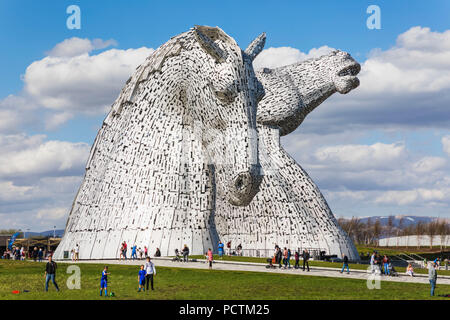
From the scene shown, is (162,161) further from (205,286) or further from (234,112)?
(205,286)

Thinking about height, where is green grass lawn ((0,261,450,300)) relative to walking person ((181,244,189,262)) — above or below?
below

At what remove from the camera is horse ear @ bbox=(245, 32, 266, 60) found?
62.5ft

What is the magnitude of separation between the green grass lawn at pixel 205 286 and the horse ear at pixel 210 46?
6.40 m

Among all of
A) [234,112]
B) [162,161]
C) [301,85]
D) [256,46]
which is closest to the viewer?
[234,112]

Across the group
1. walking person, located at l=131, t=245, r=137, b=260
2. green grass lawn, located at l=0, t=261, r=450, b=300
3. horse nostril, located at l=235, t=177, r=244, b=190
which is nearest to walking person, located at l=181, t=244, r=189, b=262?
walking person, located at l=131, t=245, r=137, b=260

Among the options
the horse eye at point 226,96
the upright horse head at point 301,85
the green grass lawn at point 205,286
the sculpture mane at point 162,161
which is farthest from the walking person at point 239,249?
the horse eye at point 226,96

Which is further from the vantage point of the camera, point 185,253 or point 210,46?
point 185,253

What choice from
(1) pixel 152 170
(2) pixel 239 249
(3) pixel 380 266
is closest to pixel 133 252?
(1) pixel 152 170

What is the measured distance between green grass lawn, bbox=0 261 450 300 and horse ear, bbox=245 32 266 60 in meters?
7.24

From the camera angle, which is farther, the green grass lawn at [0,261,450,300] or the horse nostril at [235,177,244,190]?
the horse nostril at [235,177,244,190]

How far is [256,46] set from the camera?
1912 centimetres

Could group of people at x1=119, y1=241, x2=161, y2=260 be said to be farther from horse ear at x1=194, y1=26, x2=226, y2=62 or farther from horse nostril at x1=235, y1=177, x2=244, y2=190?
horse ear at x1=194, y1=26, x2=226, y2=62

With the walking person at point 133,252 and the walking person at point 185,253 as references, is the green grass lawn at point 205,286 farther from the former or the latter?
the walking person at point 185,253

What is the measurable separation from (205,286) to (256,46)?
26.4ft
